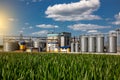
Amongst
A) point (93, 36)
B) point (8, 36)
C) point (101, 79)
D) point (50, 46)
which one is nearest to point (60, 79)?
point (101, 79)

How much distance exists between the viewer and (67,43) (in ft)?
164

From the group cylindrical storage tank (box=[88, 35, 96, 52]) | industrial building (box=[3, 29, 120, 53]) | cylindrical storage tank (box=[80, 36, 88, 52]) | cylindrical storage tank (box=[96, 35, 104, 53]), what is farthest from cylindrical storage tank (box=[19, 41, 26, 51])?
cylindrical storage tank (box=[96, 35, 104, 53])

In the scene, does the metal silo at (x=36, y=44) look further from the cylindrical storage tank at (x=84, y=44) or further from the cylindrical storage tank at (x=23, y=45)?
the cylindrical storage tank at (x=84, y=44)

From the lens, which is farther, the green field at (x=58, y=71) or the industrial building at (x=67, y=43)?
the industrial building at (x=67, y=43)

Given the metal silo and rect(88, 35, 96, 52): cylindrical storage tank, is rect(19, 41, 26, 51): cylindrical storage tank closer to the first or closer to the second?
the metal silo

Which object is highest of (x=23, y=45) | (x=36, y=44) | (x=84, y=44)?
(x=84, y=44)

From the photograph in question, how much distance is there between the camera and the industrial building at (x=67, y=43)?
132 ft

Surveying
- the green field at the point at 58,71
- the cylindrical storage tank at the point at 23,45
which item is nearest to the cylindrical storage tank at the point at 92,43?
the cylindrical storage tank at the point at 23,45

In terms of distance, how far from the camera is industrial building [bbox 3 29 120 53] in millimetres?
40219

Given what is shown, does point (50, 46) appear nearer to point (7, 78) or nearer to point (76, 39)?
point (76, 39)

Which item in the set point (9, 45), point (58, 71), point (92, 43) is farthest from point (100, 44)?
point (58, 71)

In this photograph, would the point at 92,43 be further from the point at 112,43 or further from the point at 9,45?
the point at 9,45

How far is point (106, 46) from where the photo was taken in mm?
41250

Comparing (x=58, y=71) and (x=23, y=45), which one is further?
(x=23, y=45)
